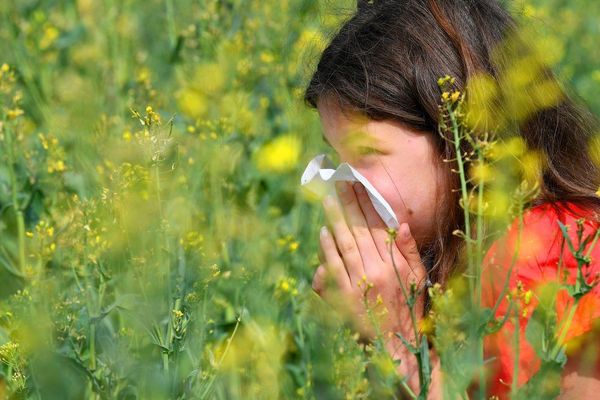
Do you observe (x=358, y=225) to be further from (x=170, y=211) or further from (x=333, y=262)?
(x=170, y=211)

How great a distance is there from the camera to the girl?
1.63 metres

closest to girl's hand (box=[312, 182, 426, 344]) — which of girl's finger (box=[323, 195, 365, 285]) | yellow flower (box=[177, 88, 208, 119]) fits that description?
girl's finger (box=[323, 195, 365, 285])

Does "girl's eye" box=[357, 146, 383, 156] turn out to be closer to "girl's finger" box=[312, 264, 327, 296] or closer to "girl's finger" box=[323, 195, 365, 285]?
"girl's finger" box=[323, 195, 365, 285]

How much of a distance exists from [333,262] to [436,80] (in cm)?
34

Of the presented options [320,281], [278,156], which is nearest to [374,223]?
[320,281]

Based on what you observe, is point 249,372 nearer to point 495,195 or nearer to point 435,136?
point 435,136

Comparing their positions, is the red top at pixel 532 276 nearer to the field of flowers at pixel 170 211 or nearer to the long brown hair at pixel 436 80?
the long brown hair at pixel 436 80

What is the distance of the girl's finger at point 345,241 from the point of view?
66.5 inches

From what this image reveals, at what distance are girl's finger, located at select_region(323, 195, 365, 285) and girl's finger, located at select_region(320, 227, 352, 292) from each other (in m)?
0.01

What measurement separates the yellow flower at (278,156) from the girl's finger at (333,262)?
527 millimetres

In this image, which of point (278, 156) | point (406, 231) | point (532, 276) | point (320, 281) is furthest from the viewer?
point (278, 156)

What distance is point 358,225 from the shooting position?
67.1 inches

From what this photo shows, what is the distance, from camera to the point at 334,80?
1.77 meters

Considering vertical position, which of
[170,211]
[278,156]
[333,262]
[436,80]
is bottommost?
[278,156]
